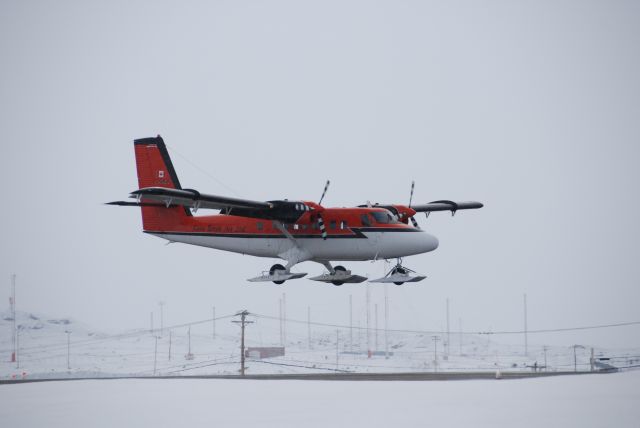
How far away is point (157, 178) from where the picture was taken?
55188 mm

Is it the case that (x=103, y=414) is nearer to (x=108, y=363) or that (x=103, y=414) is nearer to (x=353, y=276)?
(x=353, y=276)

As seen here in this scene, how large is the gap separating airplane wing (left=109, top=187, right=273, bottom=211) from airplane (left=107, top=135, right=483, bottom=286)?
6cm

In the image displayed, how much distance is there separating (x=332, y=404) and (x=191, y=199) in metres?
20.3

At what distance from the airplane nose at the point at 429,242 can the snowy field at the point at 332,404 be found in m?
10.4

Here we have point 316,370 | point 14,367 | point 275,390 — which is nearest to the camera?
point 275,390

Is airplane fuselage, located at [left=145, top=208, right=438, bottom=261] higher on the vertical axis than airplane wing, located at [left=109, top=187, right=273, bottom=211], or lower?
lower

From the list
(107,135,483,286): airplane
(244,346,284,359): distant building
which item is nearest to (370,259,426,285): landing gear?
(107,135,483,286): airplane

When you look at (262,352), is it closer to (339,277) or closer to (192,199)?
(339,277)

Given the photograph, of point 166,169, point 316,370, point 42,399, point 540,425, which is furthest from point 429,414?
point 316,370

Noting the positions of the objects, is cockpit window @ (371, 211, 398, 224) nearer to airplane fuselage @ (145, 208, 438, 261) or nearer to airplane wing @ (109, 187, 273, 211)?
airplane fuselage @ (145, 208, 438, 261)

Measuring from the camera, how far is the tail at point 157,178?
54781mm

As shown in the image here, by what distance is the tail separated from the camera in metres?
54.8

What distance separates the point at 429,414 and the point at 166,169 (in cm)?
2444

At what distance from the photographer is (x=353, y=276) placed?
51812 millimetres
